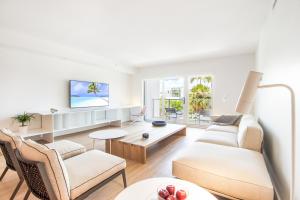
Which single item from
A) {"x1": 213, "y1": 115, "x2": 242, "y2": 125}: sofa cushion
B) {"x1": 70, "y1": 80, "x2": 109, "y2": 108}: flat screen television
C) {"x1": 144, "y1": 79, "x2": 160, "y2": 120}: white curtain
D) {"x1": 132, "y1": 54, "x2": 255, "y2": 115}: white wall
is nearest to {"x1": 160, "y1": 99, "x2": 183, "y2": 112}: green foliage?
{"x1": 144, "y1": 79, "x2": 160, "y2": 120}: white curtain

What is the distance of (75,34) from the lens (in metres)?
3.30

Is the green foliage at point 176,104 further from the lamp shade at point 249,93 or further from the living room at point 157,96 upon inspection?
the lamp shade at point 249,93

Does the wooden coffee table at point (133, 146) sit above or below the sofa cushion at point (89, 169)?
below

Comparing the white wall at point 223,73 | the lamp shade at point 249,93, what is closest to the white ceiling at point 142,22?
the white wall at point 223,73

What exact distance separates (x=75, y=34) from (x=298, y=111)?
3780 millimetres

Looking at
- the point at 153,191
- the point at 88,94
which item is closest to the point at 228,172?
the point at 153,191

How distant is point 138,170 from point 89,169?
41.3 inches

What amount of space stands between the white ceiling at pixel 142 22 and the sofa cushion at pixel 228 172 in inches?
81.0

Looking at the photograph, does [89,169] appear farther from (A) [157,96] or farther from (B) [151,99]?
(B) [151,99]

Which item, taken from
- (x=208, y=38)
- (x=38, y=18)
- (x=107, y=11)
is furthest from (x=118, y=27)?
(x=208, y=38)

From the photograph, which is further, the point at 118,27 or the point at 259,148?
the point at 118,27

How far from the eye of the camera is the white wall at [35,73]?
130 inches

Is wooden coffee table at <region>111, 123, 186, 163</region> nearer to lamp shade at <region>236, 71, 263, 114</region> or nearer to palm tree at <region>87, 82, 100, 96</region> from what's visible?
lamp shade at <region>236, 71, 263, 114</region>

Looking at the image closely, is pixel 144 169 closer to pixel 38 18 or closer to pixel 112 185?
pixel 112 185
